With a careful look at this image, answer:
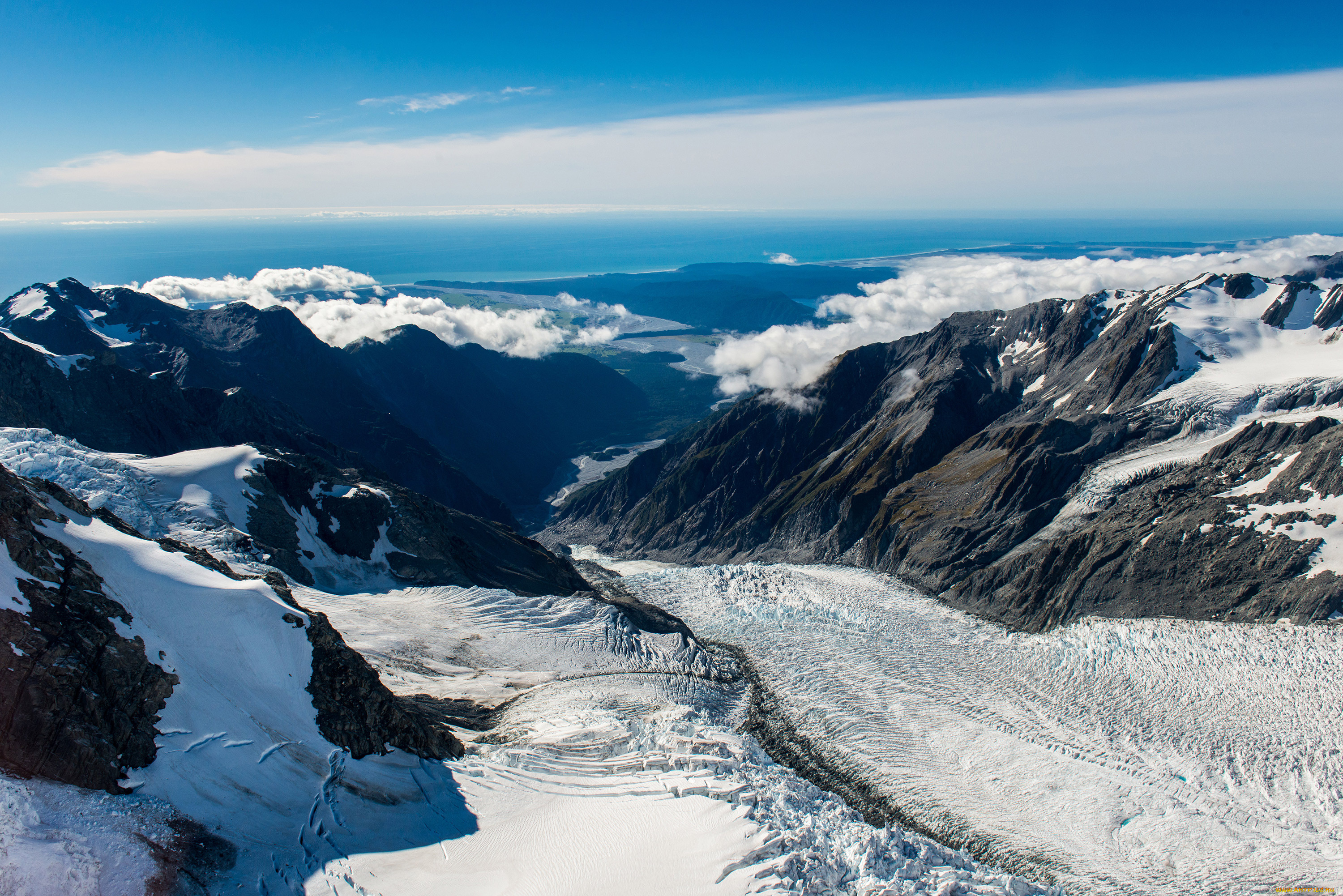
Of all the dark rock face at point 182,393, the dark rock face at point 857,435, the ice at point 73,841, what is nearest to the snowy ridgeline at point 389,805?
the ice at point 73,841

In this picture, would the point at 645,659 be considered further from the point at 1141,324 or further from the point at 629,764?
the point at 1141,324

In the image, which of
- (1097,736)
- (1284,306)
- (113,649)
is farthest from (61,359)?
(1284,306)

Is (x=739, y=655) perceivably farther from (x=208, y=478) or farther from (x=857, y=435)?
(x=857, y=435)

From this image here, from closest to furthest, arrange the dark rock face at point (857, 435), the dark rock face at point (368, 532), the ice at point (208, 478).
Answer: the ice at point (208, 478) < the dark rock face at point (368, 532) < the dark rock face at point (857, 435)

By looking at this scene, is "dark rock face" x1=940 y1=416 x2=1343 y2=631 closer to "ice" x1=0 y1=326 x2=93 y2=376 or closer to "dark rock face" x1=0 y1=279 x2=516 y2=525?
"dark rock face" x1=0 y1=279 x2=516 y2=525

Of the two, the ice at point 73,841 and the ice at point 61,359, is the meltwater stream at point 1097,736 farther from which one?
the ice at point 61,359

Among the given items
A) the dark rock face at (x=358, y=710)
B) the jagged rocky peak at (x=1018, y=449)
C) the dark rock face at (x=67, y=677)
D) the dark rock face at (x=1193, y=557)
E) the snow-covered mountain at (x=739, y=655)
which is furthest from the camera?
the jagged rocky peak at (x=1018, y=449)

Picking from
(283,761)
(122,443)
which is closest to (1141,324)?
(283,761)

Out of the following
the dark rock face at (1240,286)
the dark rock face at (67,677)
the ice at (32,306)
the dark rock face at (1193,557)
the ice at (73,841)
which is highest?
the ice at (32,306)
